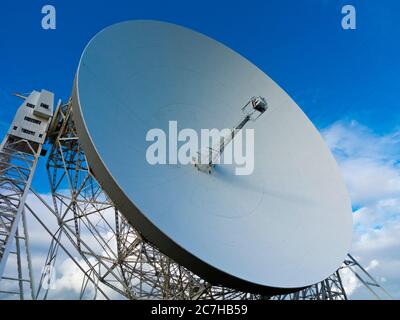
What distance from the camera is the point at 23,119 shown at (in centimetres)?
1661

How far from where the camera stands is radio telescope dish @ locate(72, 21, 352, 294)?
9.79 meters

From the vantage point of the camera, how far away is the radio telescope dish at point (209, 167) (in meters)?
9.79

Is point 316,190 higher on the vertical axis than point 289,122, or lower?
lower

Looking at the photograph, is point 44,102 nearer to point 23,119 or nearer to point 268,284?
point 23,119

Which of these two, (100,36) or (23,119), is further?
(23,119)

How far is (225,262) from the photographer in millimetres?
9875

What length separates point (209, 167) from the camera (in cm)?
1300

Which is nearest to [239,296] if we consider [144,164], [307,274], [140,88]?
[307,274]

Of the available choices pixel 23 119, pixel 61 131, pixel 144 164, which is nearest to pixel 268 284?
pixel 144 164
